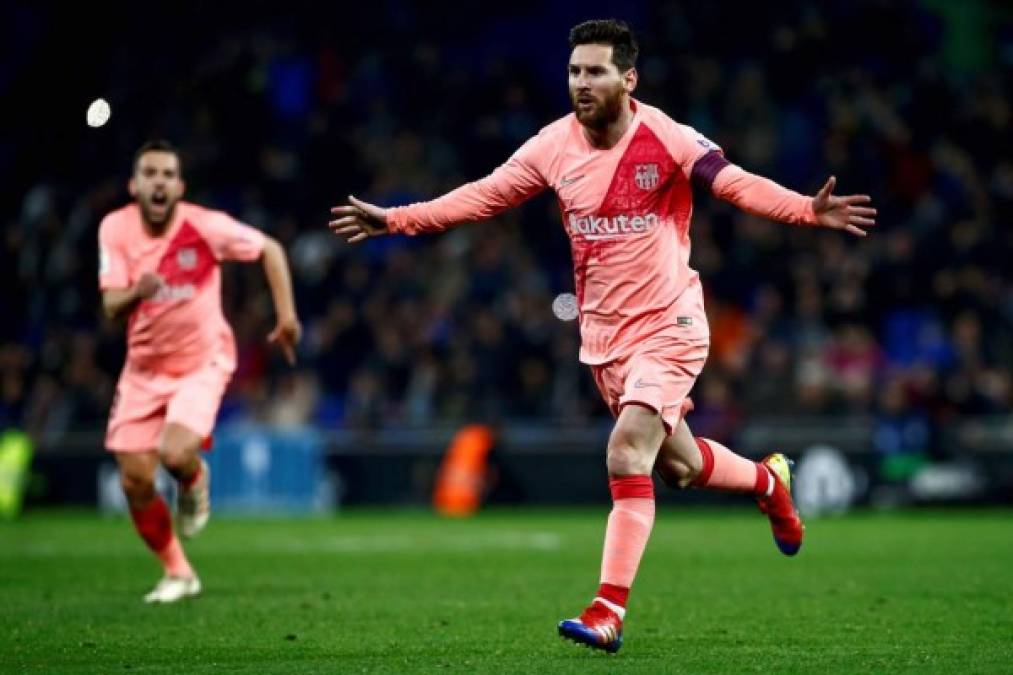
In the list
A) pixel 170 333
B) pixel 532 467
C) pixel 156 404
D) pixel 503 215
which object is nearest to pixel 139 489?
pixel 156 404

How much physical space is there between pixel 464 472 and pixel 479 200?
12.4 m

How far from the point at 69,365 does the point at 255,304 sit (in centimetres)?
228

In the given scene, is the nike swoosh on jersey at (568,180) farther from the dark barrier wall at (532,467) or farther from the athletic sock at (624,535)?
the dark barrier wall at (532,467)

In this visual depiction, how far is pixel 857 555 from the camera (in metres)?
13.1

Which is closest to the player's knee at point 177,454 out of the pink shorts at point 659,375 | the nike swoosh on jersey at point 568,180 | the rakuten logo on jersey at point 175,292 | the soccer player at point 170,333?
the soccer player at point 170,333

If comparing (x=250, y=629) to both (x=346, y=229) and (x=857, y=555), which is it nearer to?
(x=346, y=229)

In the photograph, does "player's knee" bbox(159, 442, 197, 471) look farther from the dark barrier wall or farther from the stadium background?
the stadium background

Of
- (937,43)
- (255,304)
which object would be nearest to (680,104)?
(937,43)

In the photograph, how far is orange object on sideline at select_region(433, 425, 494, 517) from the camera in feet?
65.3

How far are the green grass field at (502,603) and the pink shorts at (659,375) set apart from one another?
1010 mm

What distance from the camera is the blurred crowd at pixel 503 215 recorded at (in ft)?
65.5

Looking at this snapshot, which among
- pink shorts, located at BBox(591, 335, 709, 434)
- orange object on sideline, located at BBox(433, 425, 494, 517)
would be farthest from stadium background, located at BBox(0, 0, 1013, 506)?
pink shorts, located at BBox(591, 335, 709, 434)

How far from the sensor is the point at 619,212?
25.6 ft

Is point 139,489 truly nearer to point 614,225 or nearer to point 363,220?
point 363,220
